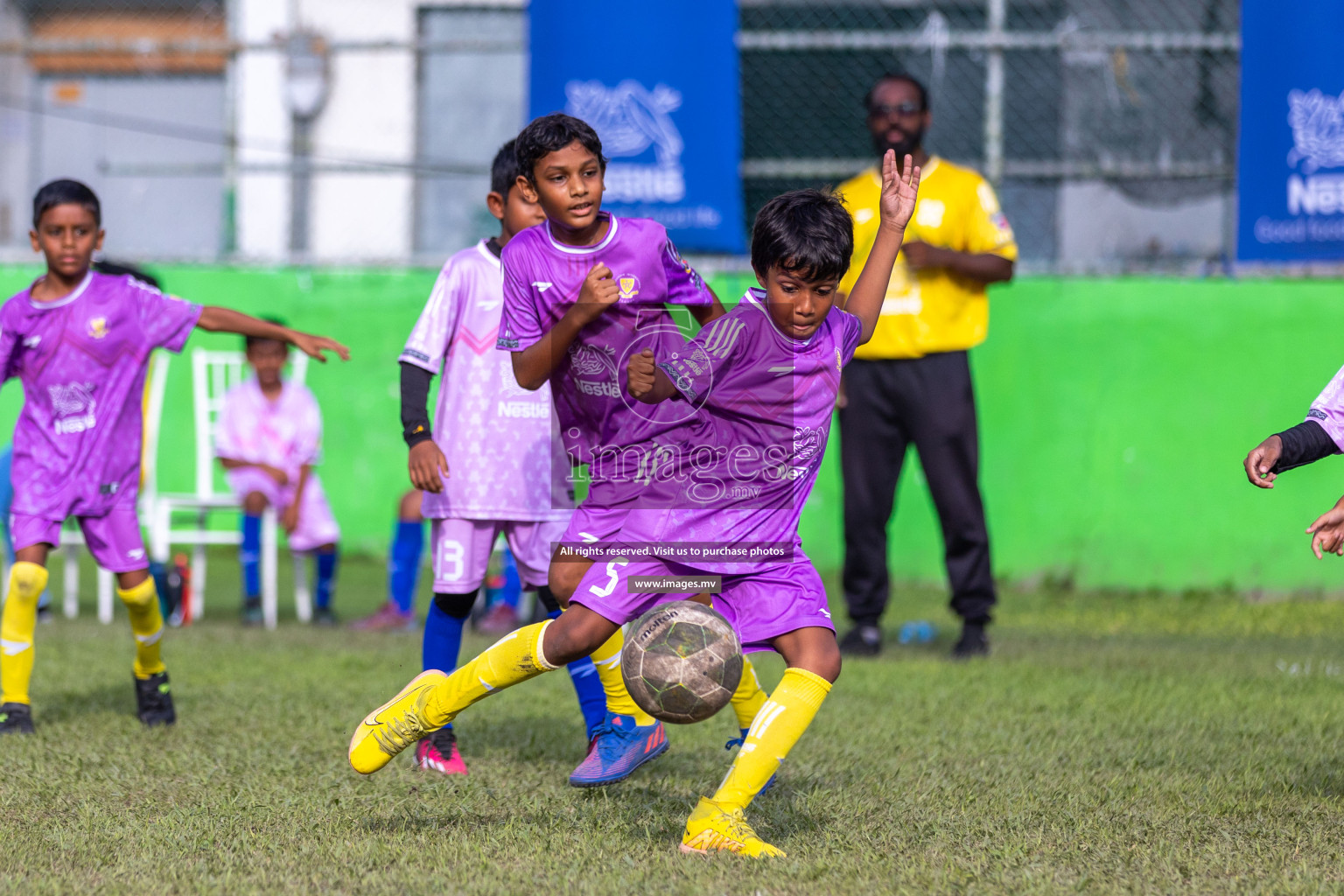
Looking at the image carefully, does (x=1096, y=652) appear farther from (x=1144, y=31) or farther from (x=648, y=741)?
(x=1144, y=31)

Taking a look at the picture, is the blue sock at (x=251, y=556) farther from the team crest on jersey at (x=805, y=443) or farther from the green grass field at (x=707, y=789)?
the team crest on jersey at (x=805, y=443)

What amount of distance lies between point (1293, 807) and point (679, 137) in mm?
5834

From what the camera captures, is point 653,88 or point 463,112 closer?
point 653,88

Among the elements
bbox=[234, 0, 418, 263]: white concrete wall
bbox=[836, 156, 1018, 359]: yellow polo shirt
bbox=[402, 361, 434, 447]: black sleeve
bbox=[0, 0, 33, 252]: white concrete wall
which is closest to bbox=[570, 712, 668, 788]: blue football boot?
bbox=[402, 361, 434, 447]: black sleeve

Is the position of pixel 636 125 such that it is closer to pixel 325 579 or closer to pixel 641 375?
pixel 325 579

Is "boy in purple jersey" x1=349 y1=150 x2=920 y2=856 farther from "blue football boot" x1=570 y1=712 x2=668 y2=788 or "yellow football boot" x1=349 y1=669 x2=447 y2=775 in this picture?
"blue football boot" x1=570 y1=712 x2=668 y2=788

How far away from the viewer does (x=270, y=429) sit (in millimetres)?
8242

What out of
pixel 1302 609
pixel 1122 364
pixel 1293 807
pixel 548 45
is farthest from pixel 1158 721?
pixel 548 45

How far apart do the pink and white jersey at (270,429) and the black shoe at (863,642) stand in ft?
10.7

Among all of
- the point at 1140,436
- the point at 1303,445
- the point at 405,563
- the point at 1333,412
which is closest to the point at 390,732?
the point at 1303,445

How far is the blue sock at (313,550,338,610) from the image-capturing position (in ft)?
26.1

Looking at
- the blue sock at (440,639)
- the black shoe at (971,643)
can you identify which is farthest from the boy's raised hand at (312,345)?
the black shoe at (971,643)

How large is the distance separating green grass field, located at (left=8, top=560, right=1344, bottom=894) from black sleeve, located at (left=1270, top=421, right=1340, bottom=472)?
0.90 metres

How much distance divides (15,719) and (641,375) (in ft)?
8.64
